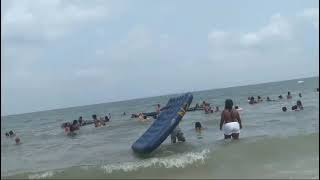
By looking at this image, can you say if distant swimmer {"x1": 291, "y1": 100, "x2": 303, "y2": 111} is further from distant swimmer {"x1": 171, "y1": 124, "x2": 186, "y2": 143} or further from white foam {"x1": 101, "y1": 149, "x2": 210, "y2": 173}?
white foam {"x1": 101, "y1": 149, "x2": 210, "y2": 173}

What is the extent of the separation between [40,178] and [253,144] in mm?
4855

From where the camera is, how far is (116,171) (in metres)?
10.4

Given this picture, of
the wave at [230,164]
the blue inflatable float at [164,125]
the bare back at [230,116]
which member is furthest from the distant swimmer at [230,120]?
the blue inflatable float at [164,125]

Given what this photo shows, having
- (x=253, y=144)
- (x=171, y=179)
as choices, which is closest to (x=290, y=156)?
(x=253, y=144)

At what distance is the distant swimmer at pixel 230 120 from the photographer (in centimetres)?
1213

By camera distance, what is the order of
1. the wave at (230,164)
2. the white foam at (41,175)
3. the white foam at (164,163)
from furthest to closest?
the white foam at (41,175) → the white foam at (164,163) → the wave at (230,164)

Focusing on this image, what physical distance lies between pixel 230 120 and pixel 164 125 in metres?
1.85

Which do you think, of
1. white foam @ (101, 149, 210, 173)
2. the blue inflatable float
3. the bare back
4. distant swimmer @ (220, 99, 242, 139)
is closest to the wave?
white foam @ (101, 149, 210, 173)

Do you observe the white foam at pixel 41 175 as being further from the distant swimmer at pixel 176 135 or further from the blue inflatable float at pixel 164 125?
the distant swimmer at pixel 176 135

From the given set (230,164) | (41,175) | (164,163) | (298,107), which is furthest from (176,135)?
(298,107)

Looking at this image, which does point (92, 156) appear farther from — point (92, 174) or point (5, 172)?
point (92, 174)

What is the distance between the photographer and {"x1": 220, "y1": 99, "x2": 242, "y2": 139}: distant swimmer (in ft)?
39.8

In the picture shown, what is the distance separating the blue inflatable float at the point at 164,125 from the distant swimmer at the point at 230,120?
1.27 m

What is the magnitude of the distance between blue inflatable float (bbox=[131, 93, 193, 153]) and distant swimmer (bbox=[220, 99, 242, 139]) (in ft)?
4.17
